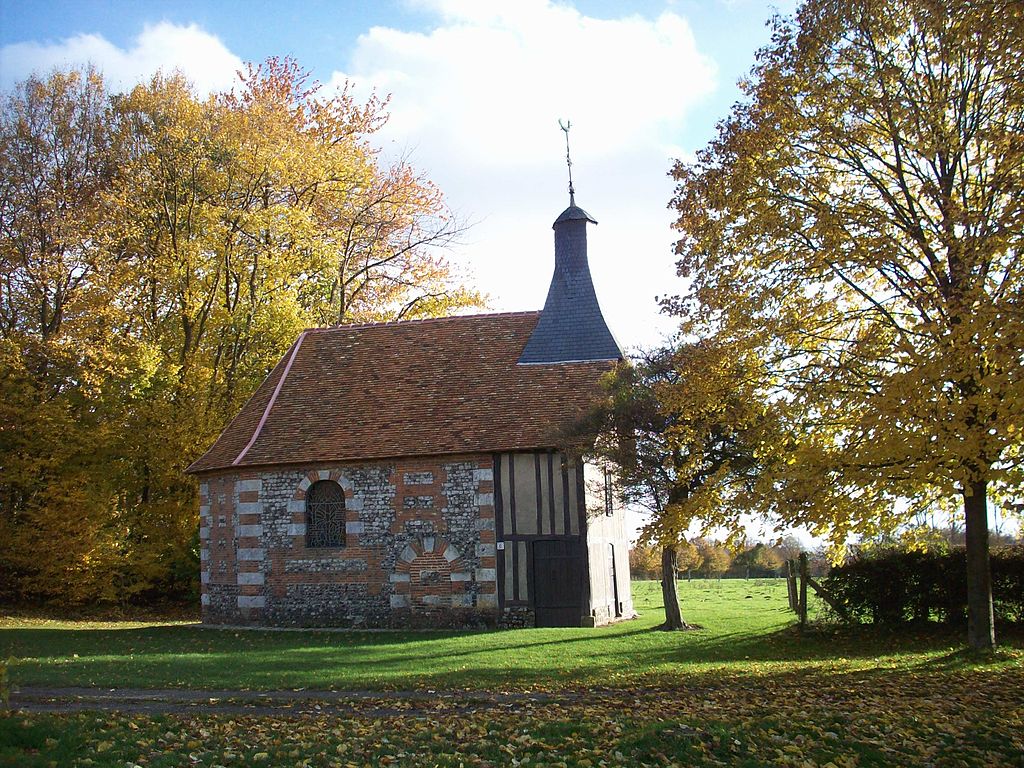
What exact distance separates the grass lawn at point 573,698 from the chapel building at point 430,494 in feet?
4.55

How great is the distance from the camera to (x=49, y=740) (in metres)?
7.12

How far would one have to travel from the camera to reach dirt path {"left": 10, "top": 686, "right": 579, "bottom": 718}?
991 cm

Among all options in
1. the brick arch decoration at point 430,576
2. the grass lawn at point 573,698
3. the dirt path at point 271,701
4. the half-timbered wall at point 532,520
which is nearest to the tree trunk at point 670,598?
the grass lawn at point 573,698

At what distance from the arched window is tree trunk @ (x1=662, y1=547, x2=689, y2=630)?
693 centimetres

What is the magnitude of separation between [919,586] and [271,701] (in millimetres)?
11082

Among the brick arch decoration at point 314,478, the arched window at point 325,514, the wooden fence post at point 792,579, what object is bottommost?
the wooden fence post at point 792,579

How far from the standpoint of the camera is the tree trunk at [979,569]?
12.5 meters

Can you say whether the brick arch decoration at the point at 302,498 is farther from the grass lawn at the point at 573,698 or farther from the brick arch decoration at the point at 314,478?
the grass lawn at the point at 573,698

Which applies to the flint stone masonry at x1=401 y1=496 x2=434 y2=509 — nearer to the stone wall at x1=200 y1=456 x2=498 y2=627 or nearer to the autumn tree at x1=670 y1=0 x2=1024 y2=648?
the stone wall at x1=200 y1=456 x2=498 y2=627

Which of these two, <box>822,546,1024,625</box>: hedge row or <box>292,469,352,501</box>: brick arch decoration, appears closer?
<box>822,546,1024,625</box>: hedge row

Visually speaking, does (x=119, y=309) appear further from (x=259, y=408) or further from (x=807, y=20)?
(x=807, y=20)

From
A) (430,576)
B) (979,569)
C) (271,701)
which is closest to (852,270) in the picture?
(979,569)

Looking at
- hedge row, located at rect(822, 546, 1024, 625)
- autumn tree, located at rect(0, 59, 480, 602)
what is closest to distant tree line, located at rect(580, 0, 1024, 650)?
hedge row, located at rect(822, 546, 1024, 625)

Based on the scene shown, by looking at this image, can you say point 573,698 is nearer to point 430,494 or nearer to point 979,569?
point 979,569
